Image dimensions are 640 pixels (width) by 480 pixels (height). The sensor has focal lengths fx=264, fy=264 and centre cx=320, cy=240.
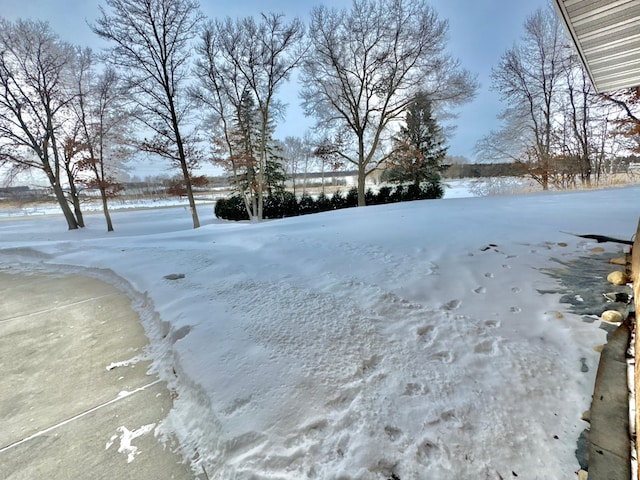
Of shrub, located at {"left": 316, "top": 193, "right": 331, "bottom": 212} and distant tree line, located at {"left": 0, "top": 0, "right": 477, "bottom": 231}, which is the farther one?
shrub, located at {"left": 316, "top": 193, "right": 331, "bottom": 212}

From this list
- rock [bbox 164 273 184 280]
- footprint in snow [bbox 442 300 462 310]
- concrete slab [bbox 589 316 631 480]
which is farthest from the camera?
rock [bbox 164 273 184 280]

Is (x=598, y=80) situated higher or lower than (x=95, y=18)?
lower

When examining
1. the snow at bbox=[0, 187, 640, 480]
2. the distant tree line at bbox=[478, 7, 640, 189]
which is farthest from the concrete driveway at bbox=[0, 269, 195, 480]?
the distant tree line at bbox=[478, 7, 640, 189]

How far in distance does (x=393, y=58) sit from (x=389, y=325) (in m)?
13.0

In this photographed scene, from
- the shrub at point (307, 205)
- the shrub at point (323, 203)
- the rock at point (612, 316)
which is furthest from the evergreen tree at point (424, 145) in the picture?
the rock at point (612, 316)

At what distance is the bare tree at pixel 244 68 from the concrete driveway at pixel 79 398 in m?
11.2

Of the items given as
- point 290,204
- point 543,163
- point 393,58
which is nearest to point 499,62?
point 543,163

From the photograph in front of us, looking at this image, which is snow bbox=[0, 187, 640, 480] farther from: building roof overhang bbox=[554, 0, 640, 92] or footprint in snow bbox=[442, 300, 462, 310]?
building roof overhang bbox=[554, 0, 640, 92]

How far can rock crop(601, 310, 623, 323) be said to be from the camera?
5.95 feet

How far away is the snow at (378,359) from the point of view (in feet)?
3.77

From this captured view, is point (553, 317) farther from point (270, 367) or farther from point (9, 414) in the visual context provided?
point (9, 414)

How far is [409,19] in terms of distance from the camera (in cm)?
1072

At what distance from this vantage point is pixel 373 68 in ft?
38.8

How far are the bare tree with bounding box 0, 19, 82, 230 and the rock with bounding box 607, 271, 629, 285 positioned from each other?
1814 cm
